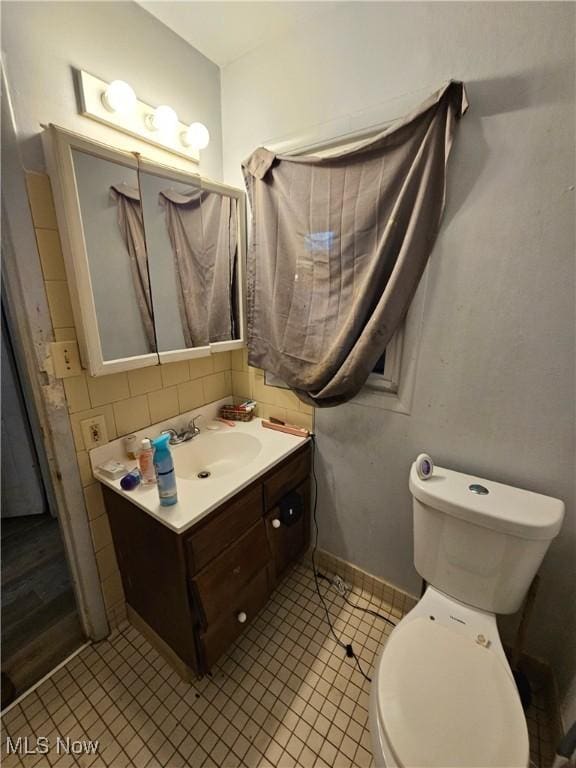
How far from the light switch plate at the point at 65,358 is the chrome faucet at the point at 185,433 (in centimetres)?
46

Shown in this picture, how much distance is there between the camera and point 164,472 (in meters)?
1.01

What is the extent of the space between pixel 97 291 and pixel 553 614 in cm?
195

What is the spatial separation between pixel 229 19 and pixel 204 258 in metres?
0.85

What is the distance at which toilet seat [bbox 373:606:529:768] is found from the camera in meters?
0.71

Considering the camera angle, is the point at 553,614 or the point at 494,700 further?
the point at 553,614

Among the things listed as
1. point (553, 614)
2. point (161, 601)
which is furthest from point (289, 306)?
point (553, 614)

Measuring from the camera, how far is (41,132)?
37.8 inches

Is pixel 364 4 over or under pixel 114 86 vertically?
over

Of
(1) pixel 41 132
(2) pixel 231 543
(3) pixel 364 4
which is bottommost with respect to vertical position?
(2) pixel 231 543

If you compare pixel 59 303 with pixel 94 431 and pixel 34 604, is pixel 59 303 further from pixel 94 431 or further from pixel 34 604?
pixel 34 604

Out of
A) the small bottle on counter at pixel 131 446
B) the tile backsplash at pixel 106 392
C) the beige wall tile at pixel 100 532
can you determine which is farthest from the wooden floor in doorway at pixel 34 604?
the small bottle on counter at pixel 131 446

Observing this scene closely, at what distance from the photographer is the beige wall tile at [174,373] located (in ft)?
4.71

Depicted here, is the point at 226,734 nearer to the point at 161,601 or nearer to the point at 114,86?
the point at 161,601

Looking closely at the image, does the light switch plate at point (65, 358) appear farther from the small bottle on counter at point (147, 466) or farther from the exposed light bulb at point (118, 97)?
the exposed light bulb at point (118, 97)
